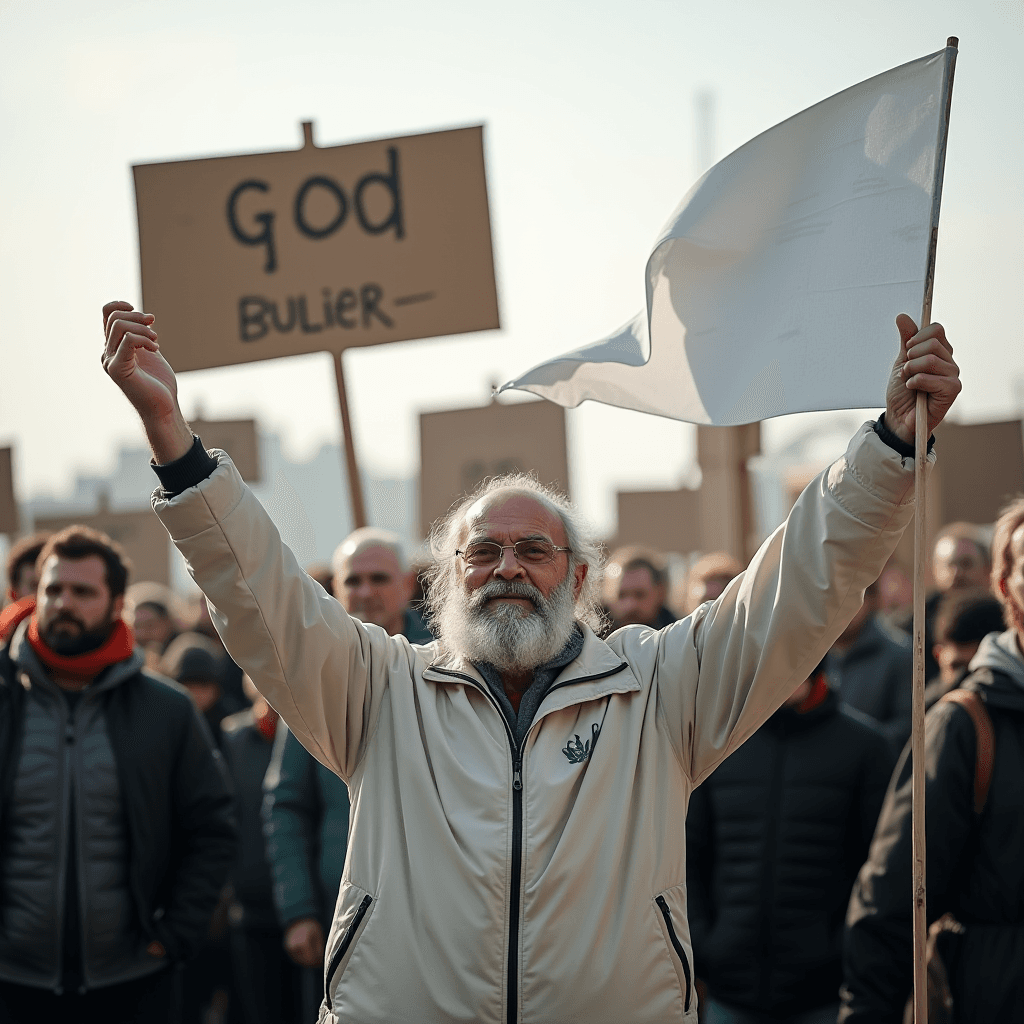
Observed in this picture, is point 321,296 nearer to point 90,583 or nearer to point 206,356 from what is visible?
point 206,356

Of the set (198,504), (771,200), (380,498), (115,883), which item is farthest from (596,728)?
(380,498)

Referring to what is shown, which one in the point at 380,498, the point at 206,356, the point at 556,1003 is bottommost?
Answer: the point at 380,498

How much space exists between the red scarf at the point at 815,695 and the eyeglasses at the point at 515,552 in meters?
1.74

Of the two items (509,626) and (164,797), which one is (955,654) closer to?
(509,626)

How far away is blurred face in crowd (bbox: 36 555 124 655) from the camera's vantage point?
4555mm

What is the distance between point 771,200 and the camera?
3395 mm

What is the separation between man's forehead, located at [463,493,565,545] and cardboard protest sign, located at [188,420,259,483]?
5.67 meters

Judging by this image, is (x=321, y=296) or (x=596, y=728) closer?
(x=596, y=728)

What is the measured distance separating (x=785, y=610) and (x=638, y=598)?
3742mm

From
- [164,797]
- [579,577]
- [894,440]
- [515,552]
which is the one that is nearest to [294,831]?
[164,797]

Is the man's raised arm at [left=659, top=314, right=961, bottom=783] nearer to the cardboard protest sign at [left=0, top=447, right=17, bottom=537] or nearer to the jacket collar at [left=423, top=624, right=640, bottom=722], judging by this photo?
the jacket collar at [left=423, top=624, right=640, bottom=722]

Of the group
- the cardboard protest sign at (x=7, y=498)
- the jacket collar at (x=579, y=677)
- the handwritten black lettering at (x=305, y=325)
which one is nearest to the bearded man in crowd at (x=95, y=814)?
the handwritten black lettering at (x=305, y=325)

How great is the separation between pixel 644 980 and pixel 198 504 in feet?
4.20

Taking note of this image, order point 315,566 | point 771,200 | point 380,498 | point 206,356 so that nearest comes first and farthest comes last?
point 771,200 < point 206,356 < point 315,566 < point 380,498
